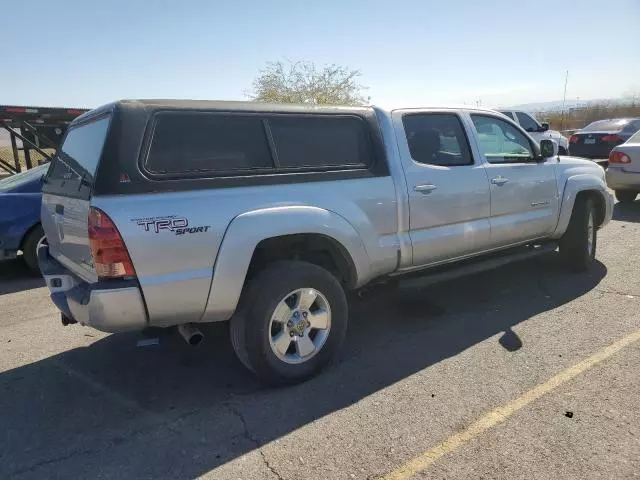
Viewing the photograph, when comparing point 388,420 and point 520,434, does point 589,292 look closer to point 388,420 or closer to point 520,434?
point 520,434

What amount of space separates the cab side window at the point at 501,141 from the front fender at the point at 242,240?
2.19 meters

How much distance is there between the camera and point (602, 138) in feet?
50.5

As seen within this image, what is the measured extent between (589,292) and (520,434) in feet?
9.38

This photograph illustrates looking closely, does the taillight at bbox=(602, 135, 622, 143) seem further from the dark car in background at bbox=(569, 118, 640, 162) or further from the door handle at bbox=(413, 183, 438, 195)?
the door handle at bbox=(413, 183, 438, 195)

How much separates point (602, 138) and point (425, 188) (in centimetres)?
1398

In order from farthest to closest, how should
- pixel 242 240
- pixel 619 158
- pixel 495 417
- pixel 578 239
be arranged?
pixel 619 158 < pixel 578 239 < pixel 242 240 < pixel 495 417

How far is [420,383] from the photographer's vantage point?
11.2 feet

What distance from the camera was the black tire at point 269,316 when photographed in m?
3.23

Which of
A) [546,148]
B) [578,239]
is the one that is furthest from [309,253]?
[578,239]

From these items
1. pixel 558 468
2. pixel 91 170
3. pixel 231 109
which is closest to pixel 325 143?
pixel 231 109

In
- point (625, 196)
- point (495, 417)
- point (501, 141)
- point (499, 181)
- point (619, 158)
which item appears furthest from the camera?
point (625, 196)

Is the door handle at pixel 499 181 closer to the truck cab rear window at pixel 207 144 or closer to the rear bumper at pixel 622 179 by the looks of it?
the truck cab rear window at pixel 207 144

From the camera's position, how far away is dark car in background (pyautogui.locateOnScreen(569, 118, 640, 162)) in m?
15.3

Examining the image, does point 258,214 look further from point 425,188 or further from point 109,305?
point 425,188
